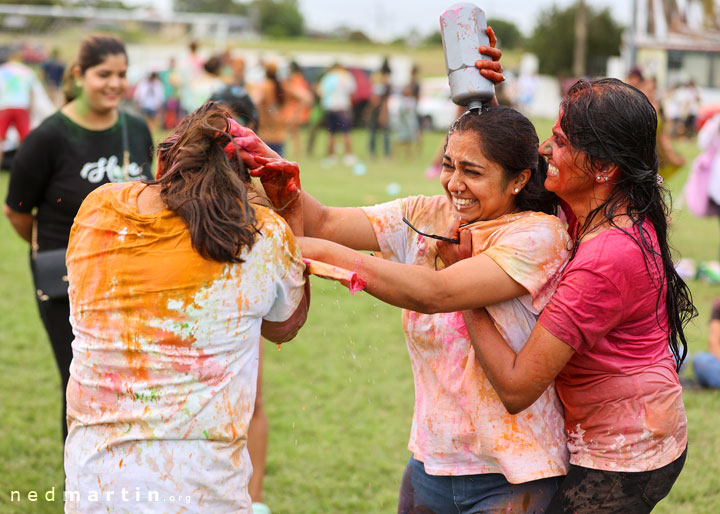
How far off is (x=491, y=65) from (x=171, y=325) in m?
1.25

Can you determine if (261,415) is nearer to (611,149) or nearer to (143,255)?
(143,255)

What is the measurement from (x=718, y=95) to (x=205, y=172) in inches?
1290

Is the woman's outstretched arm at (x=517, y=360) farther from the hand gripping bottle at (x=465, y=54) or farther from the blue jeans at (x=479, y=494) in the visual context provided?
the hand gripping bottle at (x=465, y=54)

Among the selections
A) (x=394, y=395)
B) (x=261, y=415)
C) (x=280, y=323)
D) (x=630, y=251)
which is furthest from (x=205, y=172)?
(x=394, y=395)

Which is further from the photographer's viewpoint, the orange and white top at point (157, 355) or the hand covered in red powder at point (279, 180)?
the hand covered in red powder at point (279, 180)

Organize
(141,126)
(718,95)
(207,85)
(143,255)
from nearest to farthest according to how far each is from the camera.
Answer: (143,255)
(141,126)
(207,85)
(718,95)

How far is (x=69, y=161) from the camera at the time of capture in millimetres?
3732

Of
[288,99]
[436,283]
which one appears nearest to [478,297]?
[436,283]

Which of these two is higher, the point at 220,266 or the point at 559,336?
the point at 220,266

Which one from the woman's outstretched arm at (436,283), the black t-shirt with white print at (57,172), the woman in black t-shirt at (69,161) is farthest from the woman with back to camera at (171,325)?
the black t-shirt with white print at (57,172)

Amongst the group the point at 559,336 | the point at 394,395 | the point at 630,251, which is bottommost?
the point at 394,395

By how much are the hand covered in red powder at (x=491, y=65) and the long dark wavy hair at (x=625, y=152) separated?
0.23m

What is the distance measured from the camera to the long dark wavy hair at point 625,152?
2141 millimetres

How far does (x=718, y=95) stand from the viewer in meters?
30.6
